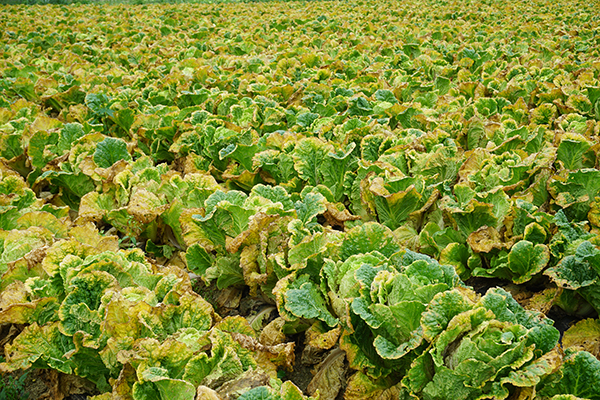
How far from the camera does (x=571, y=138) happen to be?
331cm

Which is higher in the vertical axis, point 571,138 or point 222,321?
point 571,138

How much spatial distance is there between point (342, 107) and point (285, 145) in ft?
4.49

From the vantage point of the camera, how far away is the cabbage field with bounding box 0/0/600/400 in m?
1.93

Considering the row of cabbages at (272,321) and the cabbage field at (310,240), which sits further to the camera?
the cabbage field at (310,240)

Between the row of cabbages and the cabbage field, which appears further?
the cabbage field

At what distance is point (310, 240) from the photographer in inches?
97.7

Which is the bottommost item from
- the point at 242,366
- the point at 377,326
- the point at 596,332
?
the point at 596,332

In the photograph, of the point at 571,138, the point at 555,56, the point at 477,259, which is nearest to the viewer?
the point at 477,259

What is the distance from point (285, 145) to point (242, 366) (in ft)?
6.81

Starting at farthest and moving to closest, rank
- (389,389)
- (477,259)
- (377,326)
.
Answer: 1. (477,259)
2. (389,389)
3. (377,326)

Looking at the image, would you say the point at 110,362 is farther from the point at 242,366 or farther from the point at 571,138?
the point at 571,138

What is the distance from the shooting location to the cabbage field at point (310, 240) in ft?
6.33

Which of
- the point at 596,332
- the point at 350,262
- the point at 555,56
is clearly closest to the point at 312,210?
the point at 350,262

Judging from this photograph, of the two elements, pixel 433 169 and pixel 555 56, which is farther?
pixel 555 56
